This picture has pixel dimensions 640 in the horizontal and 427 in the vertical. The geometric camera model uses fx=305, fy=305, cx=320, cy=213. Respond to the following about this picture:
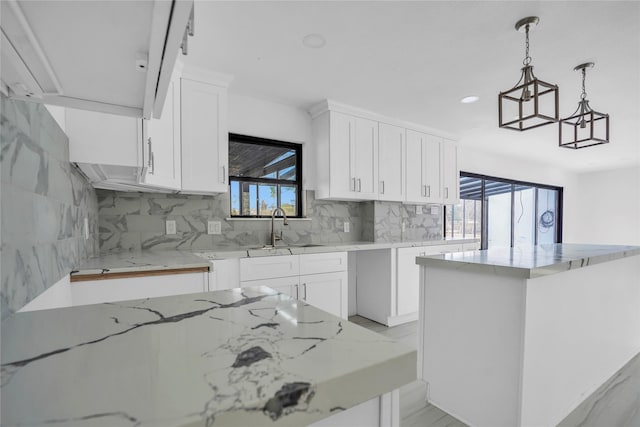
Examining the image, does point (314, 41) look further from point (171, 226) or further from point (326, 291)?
point (326, 291)

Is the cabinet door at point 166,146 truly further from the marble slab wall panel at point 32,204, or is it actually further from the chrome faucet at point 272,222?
the chrome faucet at point 272,222

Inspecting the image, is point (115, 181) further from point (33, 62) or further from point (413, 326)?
point (413, 326)

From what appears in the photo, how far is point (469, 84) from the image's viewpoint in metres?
2.71

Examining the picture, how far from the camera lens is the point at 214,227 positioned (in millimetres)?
2795

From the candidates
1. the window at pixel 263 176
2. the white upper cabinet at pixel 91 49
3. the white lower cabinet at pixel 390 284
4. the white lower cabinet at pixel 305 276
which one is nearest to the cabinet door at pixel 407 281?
the white lower cabinet at pixel 390 284

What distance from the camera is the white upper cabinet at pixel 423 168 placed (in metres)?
3.76

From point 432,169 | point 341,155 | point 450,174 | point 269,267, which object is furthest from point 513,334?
point 450,174

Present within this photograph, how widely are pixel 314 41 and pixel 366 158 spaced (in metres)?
1.52

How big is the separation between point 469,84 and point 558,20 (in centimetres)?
88

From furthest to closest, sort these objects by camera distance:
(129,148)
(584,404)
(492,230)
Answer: (492,230), (584,404), (129,148)

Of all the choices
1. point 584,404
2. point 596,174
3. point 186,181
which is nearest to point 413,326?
point 584,404

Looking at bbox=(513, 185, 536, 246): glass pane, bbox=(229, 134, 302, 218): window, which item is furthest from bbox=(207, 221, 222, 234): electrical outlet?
bbox=(513, 185, 536, 246): glass pane

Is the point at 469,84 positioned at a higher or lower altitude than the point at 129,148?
higher

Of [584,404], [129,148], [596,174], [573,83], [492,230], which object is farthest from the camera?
[596,174]
